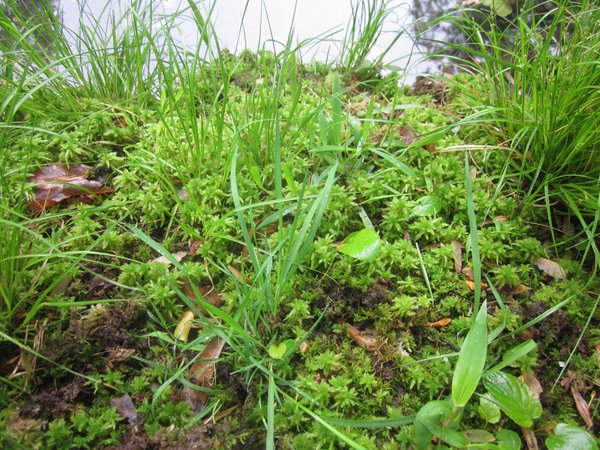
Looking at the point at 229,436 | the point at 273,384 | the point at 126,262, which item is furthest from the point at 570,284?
the point at 126,262

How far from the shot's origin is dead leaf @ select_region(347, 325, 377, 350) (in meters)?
1.68

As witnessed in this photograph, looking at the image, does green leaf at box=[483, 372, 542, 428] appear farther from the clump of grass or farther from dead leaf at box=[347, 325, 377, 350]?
the clump of grass

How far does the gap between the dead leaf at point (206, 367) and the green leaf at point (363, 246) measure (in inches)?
24.5

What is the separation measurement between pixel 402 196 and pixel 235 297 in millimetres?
917

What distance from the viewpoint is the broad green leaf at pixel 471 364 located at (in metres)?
1.34

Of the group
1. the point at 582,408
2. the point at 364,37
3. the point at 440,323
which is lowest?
the point at 582,408

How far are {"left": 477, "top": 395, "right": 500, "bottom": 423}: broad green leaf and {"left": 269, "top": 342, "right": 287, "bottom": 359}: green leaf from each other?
715 millimetres

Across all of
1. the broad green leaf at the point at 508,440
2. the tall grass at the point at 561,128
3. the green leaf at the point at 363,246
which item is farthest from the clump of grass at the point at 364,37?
the broad green leaf at the point at 508,440

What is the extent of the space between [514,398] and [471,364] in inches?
10.1

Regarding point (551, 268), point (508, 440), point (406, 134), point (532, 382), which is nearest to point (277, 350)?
point (508, 440)

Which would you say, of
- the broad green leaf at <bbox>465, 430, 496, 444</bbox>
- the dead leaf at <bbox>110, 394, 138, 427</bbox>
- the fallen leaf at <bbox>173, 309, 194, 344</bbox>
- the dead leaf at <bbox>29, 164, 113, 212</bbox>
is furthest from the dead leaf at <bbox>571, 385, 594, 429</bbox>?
the dead leaf at <bbox>29, 164, 113, 212</bbox>

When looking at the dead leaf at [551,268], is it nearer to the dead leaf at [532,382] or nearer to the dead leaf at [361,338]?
the dead leaf at [532,382]

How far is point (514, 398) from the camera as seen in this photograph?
1467 mm

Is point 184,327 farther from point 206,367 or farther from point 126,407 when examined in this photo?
point 126,407
